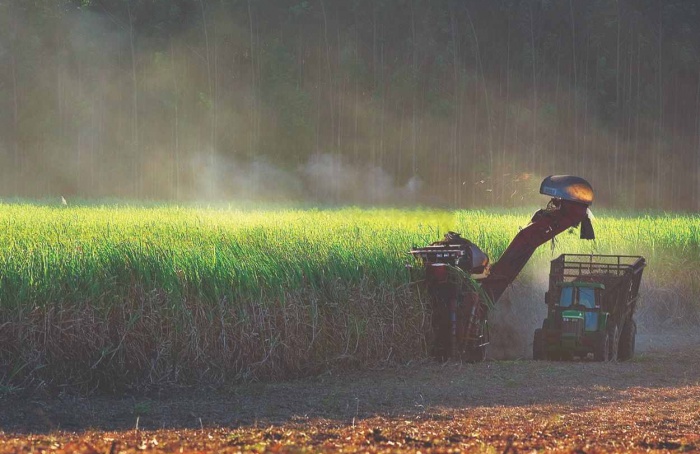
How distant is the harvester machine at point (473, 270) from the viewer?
33.1 feet

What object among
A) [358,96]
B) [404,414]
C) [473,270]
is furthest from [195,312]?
[358,96]

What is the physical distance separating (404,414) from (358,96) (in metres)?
39.5

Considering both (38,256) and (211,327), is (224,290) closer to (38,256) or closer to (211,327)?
(211,327)

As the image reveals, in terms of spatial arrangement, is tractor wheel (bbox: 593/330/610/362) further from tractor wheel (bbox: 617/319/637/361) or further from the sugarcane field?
tractor wheel (bbox: 617/319/637/361)

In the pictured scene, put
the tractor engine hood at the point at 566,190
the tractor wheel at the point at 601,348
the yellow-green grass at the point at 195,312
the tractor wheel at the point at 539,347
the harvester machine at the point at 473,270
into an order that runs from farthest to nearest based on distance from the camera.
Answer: the tractor wheel at the point at 539,347 → the tractor wheel at the point at 601,348 → the harvester machine at the point at 473,270 → the tractor engine hood at the point at 566,190 → the yellow-green grass at the point at 195,312

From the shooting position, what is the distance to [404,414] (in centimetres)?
766

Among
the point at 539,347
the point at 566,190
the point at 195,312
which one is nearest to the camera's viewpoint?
the point at 195,312

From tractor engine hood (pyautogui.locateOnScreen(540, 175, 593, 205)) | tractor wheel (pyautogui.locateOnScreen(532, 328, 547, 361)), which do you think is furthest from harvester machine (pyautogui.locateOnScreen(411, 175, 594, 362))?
tractor wheel (pyautogui.locateOnScreen(532, 328, 547, 361))

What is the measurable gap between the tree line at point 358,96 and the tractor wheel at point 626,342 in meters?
32.9

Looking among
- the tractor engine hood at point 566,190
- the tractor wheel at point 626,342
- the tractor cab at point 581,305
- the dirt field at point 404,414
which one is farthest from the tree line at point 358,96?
the dirt field at point 404,414

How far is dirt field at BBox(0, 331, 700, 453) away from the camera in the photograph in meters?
6.49

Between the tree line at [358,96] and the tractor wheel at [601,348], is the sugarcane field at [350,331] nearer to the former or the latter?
the tractor wheel at [601,348]

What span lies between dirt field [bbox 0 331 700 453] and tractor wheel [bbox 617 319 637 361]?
919 millimetres

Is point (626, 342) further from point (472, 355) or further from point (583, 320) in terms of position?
point (472, 355)
